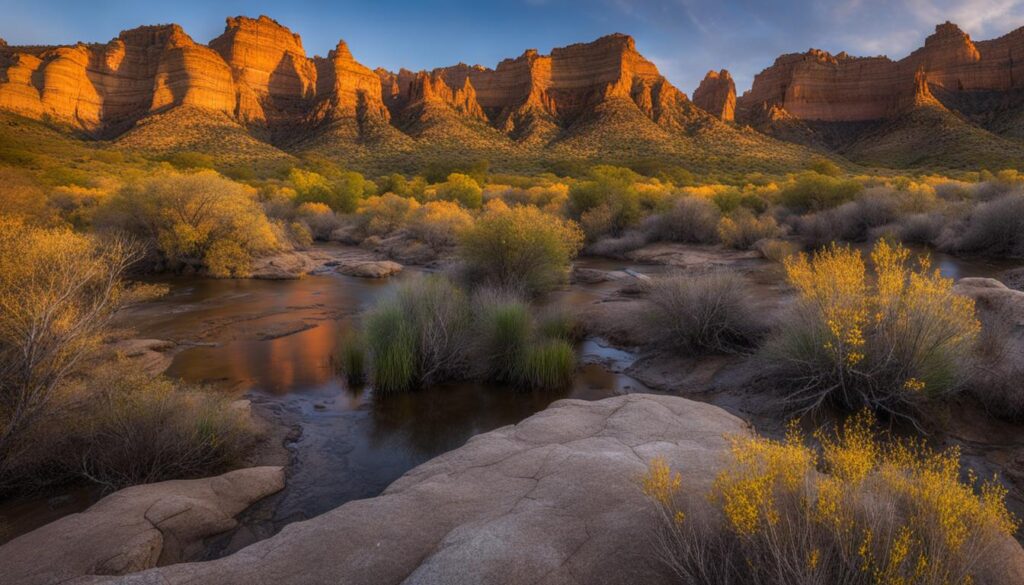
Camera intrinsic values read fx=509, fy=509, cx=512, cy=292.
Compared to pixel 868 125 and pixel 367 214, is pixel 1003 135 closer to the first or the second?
pixel 868 125

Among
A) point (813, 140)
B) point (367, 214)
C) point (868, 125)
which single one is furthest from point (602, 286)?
point (868, 125)

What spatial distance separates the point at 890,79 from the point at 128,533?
4481 inches

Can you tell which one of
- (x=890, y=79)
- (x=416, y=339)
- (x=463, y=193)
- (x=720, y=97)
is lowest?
Result: (x=416, y=339)

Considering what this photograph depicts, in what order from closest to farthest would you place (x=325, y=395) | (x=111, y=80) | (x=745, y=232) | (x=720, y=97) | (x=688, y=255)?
1. (x=325, y=395)
2. (x=688, y=255)
3. (x=745, y=232)
4. (x=111, y=80)
5. (x=720, y=97)

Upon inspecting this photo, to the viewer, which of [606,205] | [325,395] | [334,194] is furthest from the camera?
[334,194]

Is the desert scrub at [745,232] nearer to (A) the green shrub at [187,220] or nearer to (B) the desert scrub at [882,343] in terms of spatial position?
(B) the desert scrub at [882,343]

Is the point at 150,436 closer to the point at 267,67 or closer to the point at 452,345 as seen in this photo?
the point at 452,345

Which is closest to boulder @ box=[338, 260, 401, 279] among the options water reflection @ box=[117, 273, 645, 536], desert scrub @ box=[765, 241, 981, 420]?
water reflection @ box=[117, 273, 645, 536]

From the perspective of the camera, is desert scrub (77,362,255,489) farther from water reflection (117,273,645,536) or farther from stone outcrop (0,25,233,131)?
stone outcrop (0,25,233,131)

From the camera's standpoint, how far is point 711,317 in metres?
9.37

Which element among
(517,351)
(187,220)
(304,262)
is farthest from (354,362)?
(187,220)

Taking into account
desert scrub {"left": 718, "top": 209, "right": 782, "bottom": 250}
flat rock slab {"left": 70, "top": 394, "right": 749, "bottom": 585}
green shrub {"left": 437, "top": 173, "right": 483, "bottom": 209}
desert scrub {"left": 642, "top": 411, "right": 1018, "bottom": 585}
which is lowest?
flat rock slab {"left": 70, "top": 394, "right": 749, "bottom": 585}

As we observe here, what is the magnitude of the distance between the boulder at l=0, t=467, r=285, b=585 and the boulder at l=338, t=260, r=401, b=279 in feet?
46.0

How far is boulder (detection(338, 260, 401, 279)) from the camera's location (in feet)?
61.9
